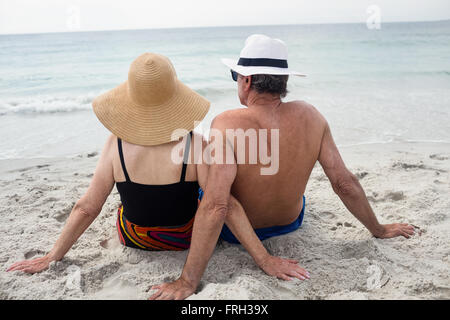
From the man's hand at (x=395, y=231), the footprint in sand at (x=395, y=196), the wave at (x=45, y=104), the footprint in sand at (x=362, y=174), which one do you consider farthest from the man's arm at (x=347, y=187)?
the wave at (x=45, y=104)

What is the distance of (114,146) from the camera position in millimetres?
1964

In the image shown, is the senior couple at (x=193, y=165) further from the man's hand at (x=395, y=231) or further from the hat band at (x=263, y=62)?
the man's hand at (x=395, y=231)

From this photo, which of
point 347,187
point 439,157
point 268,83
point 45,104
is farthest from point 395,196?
point 45,104

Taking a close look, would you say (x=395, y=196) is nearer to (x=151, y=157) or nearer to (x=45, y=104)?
Answer: (x=151, y=157)

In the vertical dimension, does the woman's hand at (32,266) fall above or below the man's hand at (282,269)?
above

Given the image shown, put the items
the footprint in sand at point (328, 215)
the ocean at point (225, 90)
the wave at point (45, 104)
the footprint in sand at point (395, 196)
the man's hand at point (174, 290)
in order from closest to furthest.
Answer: the man's hand at point (174, 290) < the footprint in sand at point (328, 215) < the footprint in sand at point (395, 196) < the ocean at point (225, 90) < the wave at point (45, 104)

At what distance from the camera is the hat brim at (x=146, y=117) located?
1905mm

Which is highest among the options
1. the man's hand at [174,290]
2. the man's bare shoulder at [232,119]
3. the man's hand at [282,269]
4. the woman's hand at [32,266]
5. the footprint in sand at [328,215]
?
the man's bare shoulder at [232,119]

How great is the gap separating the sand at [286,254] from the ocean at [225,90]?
183 cm

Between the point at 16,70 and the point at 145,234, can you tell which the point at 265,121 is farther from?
the point at 16,70

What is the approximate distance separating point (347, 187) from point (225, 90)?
783 centimetres

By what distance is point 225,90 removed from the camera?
32.3 feet
